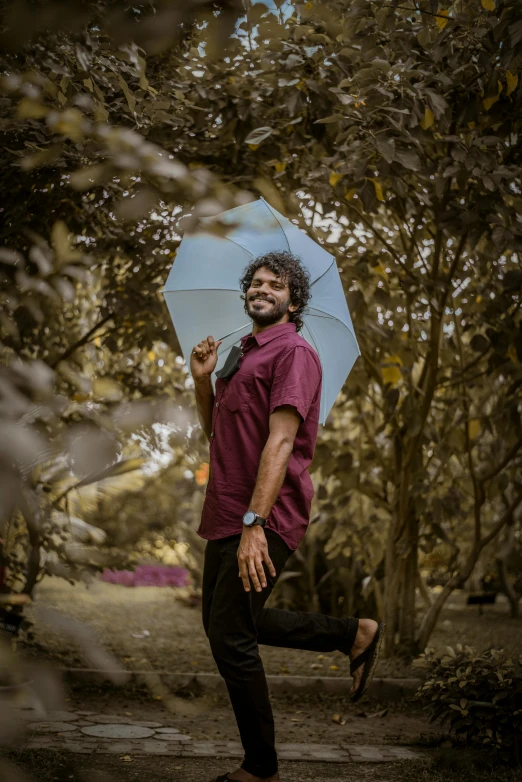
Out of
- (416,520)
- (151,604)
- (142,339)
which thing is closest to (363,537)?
(416,520)

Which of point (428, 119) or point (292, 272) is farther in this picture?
point (428, 119)

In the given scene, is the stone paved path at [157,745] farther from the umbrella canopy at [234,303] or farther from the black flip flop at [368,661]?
the umbrella canopy at [234,303]

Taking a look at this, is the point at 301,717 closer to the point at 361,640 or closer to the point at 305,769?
the point at 305,769

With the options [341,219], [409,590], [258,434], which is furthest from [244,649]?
[341,219]

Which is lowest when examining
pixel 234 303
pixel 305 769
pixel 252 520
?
pixel 305 769

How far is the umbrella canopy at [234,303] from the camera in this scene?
300cm

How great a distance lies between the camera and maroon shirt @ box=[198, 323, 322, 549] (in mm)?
2564

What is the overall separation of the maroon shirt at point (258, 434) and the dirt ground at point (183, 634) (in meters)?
1.09

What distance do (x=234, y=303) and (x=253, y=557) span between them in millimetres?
1115

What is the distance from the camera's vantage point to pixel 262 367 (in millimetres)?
2643

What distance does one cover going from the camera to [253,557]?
93.7 inches

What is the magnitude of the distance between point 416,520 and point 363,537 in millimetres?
646

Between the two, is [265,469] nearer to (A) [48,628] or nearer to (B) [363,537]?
(A) [48,628]

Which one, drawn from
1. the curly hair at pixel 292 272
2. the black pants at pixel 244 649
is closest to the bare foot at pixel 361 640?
the black pants at pixel 244 649
